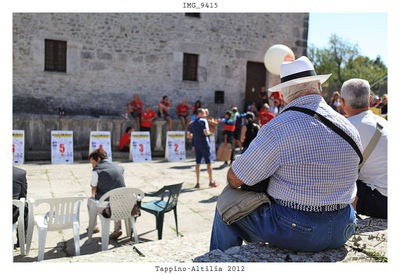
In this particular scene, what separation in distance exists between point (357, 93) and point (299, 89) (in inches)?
41.8

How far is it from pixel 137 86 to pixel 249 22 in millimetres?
5834

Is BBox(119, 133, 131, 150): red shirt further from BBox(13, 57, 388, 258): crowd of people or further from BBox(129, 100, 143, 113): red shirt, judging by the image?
BBox(13, 57, 388, 258): crowd of people

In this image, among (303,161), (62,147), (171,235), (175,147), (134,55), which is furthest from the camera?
(134,55)

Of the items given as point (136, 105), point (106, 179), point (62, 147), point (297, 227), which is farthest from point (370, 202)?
point (136, 105)

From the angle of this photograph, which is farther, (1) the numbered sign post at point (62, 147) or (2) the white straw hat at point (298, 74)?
(1) the numbered sign post at point (62, 147)

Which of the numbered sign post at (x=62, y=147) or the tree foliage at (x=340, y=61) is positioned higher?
the tree foliage at (x=340, y=61)

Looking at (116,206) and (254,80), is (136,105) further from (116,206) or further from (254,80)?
(116,206)

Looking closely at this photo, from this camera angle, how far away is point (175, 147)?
11.4 m

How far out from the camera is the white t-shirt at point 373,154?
10.1 ft

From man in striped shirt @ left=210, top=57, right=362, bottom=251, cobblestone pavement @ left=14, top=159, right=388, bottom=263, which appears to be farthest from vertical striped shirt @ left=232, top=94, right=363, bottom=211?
cobblestone pavement @ left=14, top=159, right=388, bottom=263

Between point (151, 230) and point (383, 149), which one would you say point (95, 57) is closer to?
point (151, 230)

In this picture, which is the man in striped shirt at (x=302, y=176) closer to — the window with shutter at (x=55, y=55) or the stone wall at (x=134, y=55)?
the stone wall at (x=134, y=55)

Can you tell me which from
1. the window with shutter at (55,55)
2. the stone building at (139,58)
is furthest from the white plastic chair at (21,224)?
the window with shutter at (55,55)

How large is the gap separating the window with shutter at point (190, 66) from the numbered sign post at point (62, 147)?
6.51 meters
